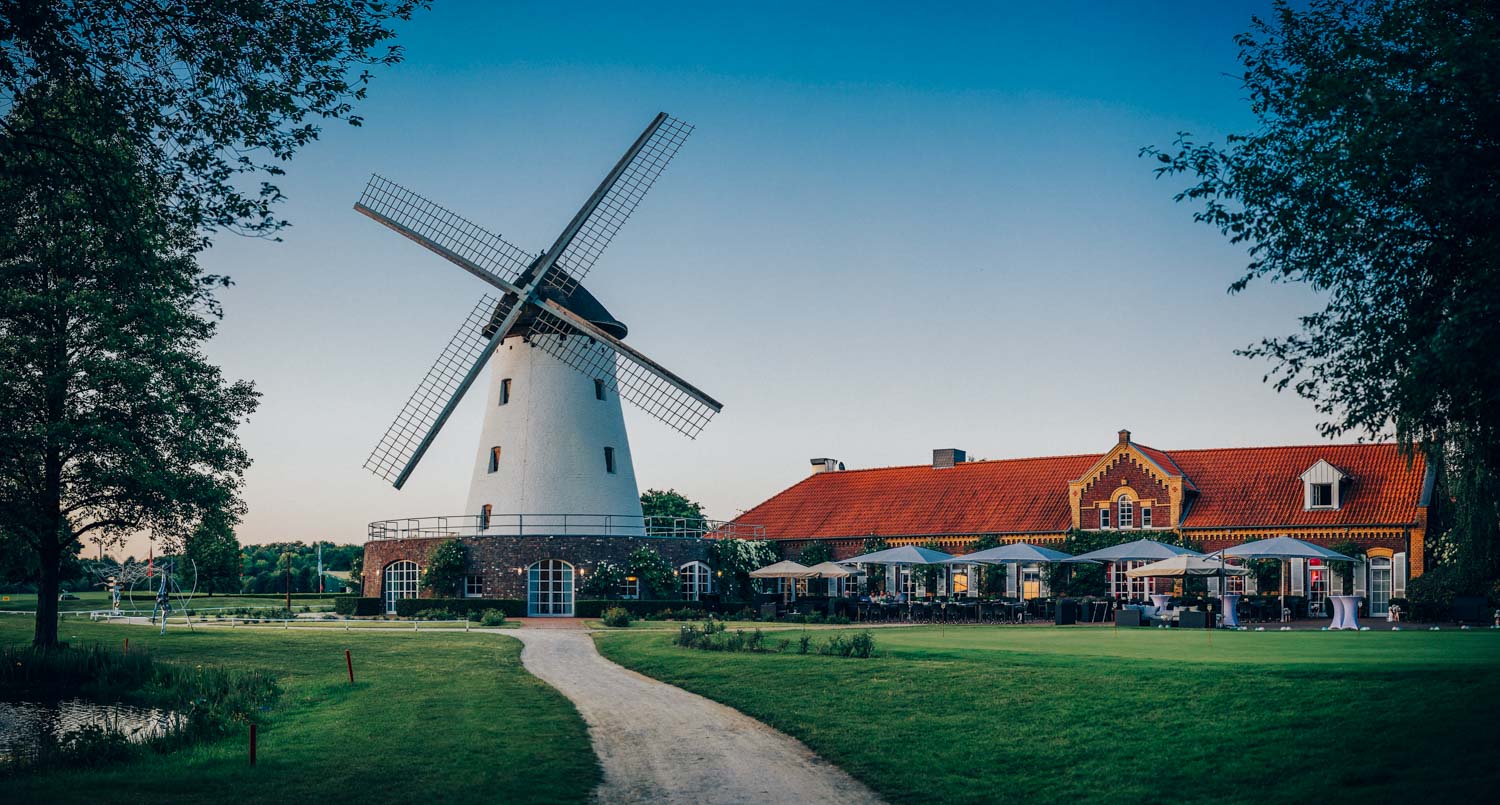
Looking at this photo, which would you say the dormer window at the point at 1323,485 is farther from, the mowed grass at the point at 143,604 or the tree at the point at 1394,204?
the mowed grass at the point at 143,604

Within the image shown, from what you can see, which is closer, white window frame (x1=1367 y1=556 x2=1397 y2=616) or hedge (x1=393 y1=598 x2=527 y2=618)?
white window frame (x1=1367 y1=556 x2=1397 y2=616)

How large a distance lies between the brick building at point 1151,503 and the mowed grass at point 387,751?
2705 cm

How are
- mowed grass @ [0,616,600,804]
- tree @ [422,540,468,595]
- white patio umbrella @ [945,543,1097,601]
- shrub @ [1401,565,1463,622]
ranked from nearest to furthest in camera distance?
mowed grass @ [0,616,600,804] < shrub @ [1401,565,1463,622] < white patio umbrella @ [945,543,1097,601] < tree @ [422,540,468,595]

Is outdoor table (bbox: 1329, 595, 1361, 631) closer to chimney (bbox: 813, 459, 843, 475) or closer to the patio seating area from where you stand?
the patio seating area

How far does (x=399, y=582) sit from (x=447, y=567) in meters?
4.00

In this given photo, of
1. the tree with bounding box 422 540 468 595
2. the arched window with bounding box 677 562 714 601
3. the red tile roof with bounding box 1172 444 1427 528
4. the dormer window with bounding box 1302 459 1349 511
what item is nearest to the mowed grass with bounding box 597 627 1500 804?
the red tile roof with bounding box 1172 444 1427 528

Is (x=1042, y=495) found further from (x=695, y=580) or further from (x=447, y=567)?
(x=447, y=567)

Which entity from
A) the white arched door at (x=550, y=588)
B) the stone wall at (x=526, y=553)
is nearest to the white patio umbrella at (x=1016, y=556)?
the stone wall at (x=526, y=553)

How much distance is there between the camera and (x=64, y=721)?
748 inches

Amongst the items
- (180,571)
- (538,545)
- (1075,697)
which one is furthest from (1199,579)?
(180,571)

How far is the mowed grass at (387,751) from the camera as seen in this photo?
11.7m

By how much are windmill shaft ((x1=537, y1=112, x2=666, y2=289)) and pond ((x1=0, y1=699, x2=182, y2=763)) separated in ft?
70.5

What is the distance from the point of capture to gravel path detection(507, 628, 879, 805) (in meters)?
11.4

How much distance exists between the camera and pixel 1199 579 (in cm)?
4122
